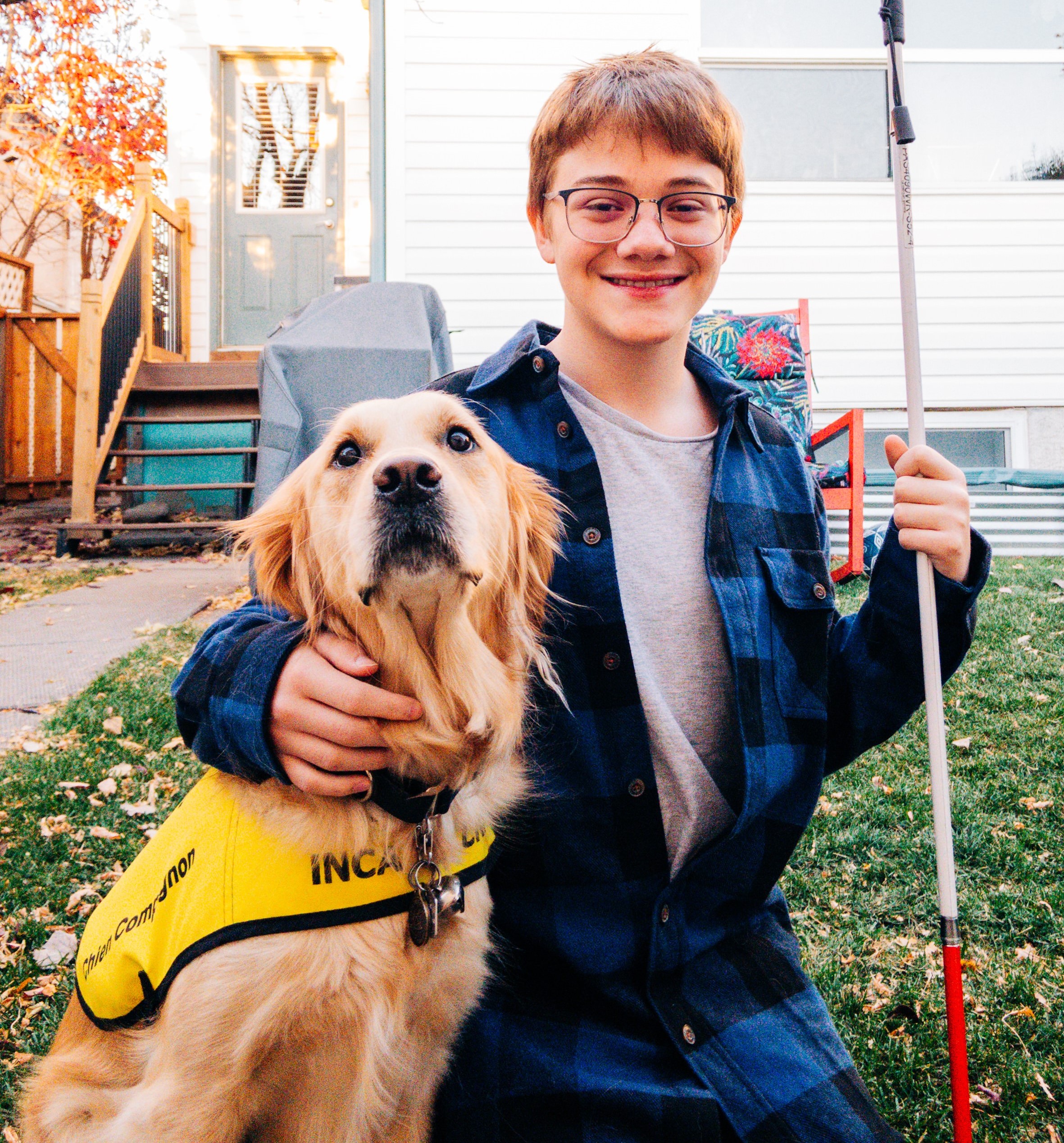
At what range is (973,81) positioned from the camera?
739cm

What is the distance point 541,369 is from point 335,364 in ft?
7.76

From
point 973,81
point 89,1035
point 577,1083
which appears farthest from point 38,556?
point 973,81

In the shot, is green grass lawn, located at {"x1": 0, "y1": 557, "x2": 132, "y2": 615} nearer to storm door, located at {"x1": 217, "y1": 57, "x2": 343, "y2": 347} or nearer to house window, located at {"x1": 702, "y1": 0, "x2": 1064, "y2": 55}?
storm door, located at {"x1": 217, "y1": 57, "x2": 343, "y2": 347}

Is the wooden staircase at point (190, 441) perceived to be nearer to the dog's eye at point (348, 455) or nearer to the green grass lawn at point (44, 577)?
the green grass lawn at point (44, 577)

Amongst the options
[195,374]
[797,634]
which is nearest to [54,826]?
[797,634]

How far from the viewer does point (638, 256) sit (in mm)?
1582

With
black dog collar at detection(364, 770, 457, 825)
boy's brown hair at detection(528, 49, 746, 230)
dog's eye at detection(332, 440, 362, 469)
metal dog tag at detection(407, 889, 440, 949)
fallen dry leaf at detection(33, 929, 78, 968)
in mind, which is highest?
boy's brown hair at detection(528, 49, 746, 230)

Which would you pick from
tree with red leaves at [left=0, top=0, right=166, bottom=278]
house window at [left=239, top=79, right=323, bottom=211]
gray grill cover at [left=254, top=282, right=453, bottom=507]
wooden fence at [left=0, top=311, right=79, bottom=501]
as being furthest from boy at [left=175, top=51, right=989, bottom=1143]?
tree with red leaves at [left=0, top=0, right=166, bottom=278]

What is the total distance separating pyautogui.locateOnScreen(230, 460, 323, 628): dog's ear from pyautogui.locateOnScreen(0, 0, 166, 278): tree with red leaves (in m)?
13.4

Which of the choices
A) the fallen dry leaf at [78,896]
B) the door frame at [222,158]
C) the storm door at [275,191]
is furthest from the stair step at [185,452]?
the fallen dry leaf at [78,896]

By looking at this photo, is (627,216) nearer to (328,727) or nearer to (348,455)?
(348,455)

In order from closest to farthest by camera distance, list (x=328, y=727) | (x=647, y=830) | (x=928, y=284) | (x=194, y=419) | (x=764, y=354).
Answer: (x=328, y=727) → (x=647, y=830) → (x=764, y=354) → (x=928, y=284) → (x=194, y=419)

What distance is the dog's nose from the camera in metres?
1.34

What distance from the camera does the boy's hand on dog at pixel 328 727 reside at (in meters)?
1.27
